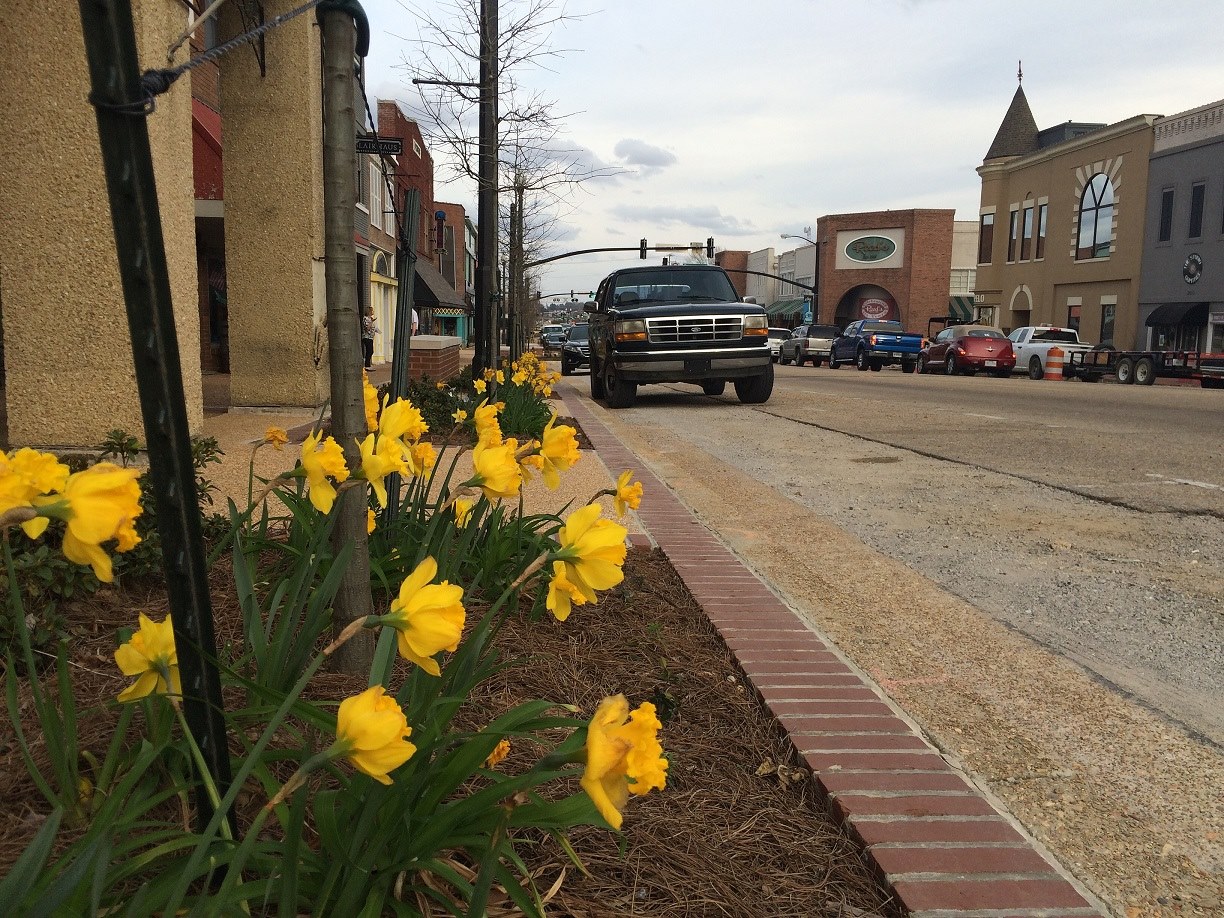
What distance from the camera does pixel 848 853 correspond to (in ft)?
7.06

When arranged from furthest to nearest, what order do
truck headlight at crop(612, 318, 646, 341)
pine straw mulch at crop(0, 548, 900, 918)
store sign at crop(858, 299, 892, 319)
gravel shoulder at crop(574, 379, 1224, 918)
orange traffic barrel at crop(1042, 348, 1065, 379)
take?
store sign at crop(858, 299, 892, 319) → orange traffic barrel at crop(1042, 348, 1065, 379) → truck headlight at crop(612, 318, 646, 341) → gravel shoulder at crop(574, 379, 1224, 918) → pine straw mulch at crop(0, 548, 900, 918)

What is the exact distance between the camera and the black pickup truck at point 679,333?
47.7ft

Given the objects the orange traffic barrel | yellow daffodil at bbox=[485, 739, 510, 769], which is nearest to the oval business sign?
the orange traffic barrel

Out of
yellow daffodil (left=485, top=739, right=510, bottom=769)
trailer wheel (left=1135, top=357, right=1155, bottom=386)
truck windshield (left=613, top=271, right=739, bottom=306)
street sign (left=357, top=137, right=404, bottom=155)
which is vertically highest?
street sign (left=357, top=137, right=404, bottom=155)

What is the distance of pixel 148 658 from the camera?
5.32 feet

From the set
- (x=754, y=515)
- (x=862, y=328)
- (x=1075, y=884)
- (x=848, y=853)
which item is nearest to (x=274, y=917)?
(x=848, y=853)

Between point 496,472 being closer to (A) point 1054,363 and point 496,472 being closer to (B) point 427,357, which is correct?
(B) point 427,357

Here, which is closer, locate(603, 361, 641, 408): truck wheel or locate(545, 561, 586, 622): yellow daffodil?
locate(545, 561, 586, 622): yellow daffodil

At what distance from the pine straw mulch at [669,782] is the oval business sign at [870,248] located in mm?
71346

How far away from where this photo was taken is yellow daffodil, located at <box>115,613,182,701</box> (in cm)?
161

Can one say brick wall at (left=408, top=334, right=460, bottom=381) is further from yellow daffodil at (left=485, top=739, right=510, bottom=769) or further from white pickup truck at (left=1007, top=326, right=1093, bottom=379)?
white pickup truck at (left=1007, top=326, right=1093, bottom=379)

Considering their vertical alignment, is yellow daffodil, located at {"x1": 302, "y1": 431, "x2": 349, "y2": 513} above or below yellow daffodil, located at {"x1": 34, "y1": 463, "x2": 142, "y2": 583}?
below

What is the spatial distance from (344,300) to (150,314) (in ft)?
3.64

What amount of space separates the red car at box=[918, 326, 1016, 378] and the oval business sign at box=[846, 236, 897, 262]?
37.8 metres
